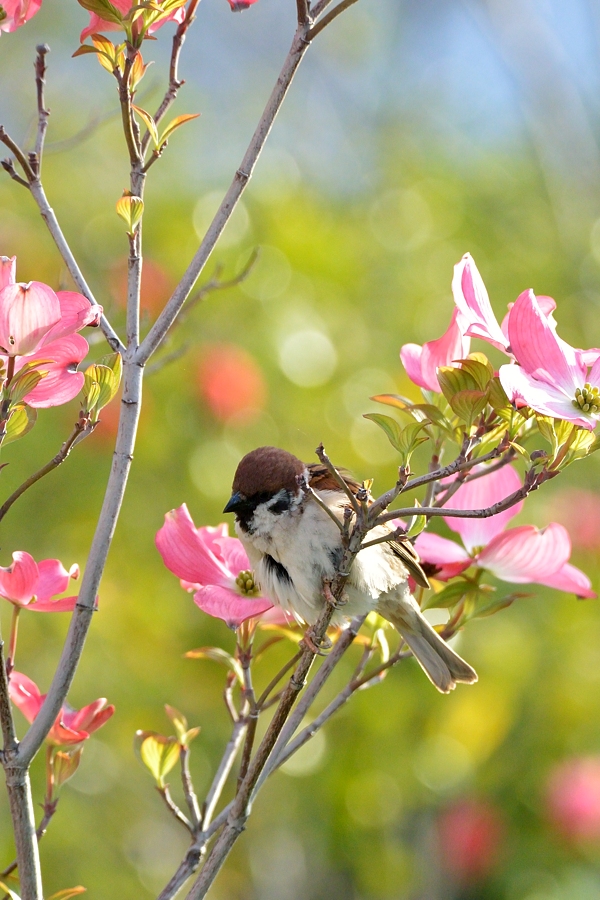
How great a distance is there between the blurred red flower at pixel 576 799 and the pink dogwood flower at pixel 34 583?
2.24 m

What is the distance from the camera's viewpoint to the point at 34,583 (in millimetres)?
1104

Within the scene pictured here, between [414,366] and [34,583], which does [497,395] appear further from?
[34,583]

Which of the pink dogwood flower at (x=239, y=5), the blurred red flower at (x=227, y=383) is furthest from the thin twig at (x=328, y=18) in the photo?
the blurred red flower at (x=227, y=383)

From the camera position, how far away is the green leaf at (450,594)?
1351 mm

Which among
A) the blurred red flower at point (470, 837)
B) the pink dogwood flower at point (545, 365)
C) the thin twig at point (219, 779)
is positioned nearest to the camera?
the pink dogwood flower at point (545, 365)

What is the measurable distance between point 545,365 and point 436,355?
21 cm

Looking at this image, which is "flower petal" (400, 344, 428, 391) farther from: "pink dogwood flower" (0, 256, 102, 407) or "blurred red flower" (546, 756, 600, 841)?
"blurred red flower" (546, 756, 600, 841)

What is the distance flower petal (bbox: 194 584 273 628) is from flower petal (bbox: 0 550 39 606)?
0.21m

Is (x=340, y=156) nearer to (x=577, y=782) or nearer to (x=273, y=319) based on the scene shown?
(x=273, y=319)

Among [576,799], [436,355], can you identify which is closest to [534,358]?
[436,355]

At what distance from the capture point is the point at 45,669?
2.86m

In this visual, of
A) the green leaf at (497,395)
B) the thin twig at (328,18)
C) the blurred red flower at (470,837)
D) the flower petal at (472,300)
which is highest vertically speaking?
the thin twig at (328,18)

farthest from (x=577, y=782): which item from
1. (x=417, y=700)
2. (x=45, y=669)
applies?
(x=45, y=669)

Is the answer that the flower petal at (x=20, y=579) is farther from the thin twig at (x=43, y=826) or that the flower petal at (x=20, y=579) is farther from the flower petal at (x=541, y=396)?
the flower petal at (x=541, y=396)
